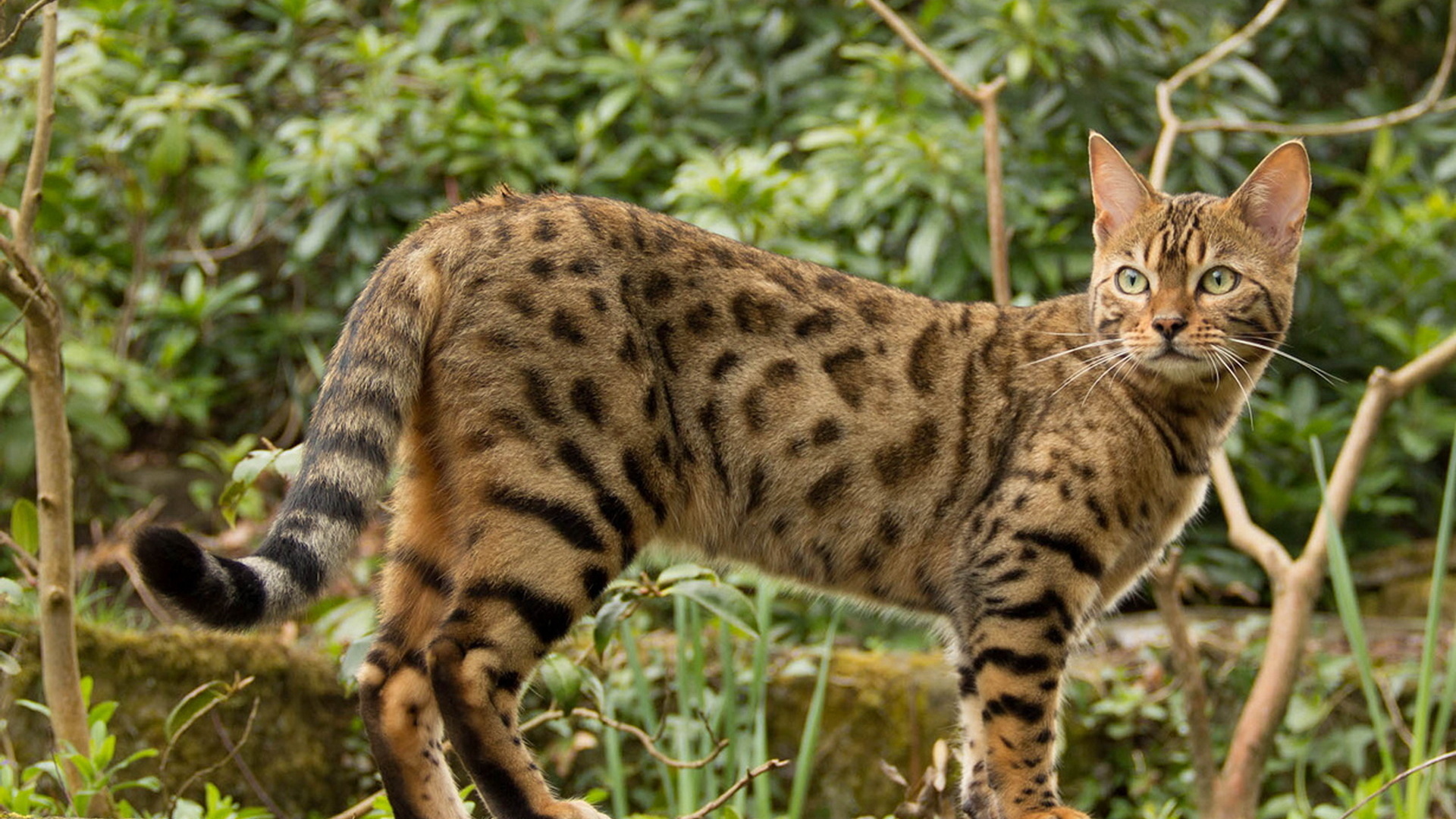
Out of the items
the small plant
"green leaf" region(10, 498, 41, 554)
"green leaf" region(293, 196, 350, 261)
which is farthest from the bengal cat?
"green leaf" region(293, 196, 350, 261)

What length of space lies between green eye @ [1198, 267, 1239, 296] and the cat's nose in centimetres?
18

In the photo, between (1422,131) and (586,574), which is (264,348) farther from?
(1422,131)

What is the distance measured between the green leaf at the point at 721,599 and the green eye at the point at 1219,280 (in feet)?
5.13

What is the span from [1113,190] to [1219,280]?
0.49 meters

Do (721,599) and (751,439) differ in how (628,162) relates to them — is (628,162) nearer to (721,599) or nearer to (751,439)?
(751,439)

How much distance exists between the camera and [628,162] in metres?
6.93

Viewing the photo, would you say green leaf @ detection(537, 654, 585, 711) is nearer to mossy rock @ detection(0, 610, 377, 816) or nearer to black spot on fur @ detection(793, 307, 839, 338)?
black spot on fur @ detection(793, 307, 839, 338)

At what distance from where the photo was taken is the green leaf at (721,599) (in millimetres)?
3637

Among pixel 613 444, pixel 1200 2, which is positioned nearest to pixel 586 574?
pixel 613 444

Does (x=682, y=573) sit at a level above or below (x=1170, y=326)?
below

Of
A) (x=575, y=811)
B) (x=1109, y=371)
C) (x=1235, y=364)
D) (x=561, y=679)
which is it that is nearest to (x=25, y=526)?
(x=561, y=679)

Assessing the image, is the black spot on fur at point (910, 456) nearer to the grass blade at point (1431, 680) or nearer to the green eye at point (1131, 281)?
the green eye at point (1131, 281)

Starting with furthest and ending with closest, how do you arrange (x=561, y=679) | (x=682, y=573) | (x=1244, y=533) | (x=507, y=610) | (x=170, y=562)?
(x=1244, y=533), (x=682, y=573), (x=561, y=679), (x=507, y=610), (x=170, y=562)

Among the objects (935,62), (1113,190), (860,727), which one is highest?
(935,62)
